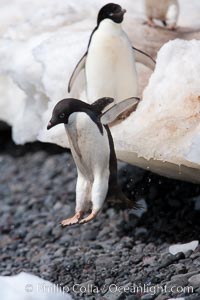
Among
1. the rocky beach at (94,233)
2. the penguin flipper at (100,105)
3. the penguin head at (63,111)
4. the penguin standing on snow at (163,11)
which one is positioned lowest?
the rocky beach at (94,233)

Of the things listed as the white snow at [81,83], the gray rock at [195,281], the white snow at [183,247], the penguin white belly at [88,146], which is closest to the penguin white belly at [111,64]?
the white snow at [81,83]

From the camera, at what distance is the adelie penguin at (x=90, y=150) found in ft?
9.57

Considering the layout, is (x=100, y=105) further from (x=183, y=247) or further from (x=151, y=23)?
(x=151, y=23)

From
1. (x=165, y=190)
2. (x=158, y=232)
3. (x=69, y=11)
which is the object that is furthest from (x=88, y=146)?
(x=69, y=11)

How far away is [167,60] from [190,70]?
0.14m

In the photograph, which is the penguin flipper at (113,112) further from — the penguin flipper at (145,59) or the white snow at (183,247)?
the white snow at (183,247)

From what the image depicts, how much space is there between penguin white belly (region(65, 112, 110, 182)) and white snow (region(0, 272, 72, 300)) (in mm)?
403

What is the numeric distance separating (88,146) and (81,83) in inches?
31.3

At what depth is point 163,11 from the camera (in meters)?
4.46

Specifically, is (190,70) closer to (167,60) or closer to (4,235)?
(167,60)

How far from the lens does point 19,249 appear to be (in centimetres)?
395

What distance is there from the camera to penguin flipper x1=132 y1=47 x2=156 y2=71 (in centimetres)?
361

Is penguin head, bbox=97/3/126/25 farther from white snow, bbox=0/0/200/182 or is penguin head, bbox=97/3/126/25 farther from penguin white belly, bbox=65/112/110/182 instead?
penguin white belly, bbox=65/112/110/182

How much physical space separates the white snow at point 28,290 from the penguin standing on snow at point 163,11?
184 centimetres
